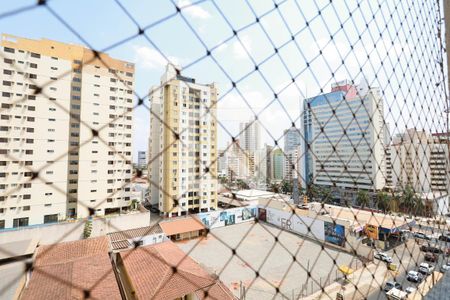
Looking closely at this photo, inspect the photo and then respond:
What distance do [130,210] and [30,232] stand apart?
7.12 feet

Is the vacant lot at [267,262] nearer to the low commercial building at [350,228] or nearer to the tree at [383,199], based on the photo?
the low commercial building at [350,228]

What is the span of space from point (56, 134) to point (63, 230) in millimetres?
2156

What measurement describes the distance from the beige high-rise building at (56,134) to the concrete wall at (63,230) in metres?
0.57

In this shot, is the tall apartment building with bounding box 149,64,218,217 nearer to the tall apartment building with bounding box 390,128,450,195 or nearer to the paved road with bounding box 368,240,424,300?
the paved road with bounding box 368,240,424,300

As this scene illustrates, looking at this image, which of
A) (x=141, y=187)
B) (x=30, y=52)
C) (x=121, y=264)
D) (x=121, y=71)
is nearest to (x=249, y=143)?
(x=141, y=187)

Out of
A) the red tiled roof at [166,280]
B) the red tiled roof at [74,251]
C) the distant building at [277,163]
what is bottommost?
the red tiled roof at [166,280]

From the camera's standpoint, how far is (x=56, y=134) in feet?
17.4

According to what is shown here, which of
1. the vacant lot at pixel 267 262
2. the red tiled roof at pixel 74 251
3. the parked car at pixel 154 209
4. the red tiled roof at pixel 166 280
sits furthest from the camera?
the parked car at pixel 154 209

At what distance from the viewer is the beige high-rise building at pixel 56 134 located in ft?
15.6

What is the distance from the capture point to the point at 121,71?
21.0 ft

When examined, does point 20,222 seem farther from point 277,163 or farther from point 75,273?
point 277,163

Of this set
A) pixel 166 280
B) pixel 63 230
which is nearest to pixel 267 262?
pixel 166 280

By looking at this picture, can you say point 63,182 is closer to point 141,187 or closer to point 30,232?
point 30,232

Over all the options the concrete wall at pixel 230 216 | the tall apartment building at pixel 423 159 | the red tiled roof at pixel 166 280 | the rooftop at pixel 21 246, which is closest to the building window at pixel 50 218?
the rooftop at pixel 21 246
